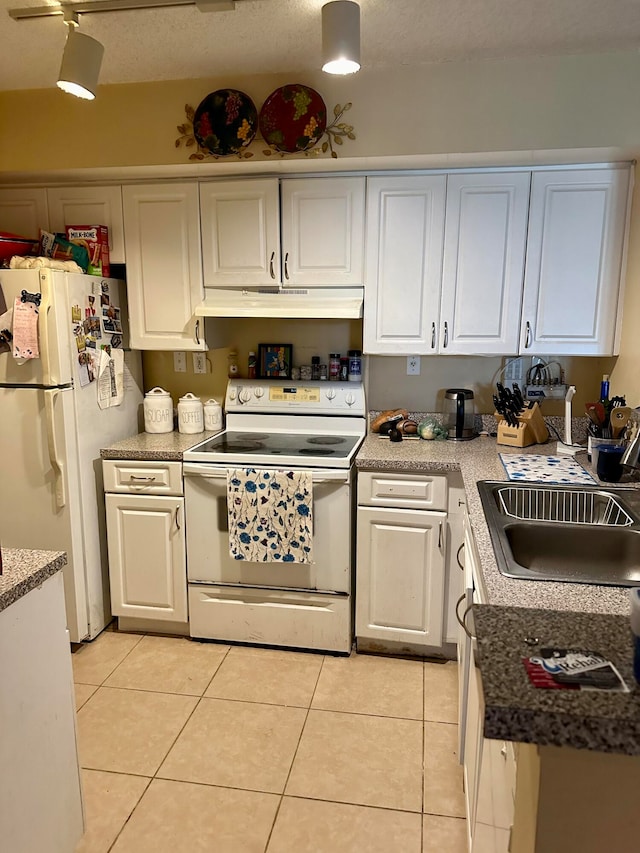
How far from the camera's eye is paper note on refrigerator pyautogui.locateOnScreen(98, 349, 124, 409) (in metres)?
2.87

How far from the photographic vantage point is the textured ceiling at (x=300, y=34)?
1.98 m

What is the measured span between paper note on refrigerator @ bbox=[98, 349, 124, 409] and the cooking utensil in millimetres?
2257

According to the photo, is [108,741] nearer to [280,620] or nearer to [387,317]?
[280,620]

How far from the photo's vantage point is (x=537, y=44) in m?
2.22

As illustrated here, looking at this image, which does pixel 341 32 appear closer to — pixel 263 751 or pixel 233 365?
pixel 233 365

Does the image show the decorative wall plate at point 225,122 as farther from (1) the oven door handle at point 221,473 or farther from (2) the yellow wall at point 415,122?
(1) the oven door handle at point 221,473

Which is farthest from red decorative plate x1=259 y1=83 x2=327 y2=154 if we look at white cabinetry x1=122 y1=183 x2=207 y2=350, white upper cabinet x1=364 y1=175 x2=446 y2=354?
white cabinetry x1=122 y1=183 x2=207 y2=350

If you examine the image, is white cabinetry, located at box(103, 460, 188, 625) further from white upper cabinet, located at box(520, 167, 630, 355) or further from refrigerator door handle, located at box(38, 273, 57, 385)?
white upper cabinet, located at box(520, 167, 630, 355)

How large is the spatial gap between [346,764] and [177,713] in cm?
71

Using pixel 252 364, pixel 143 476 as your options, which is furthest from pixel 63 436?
pixel 252 364

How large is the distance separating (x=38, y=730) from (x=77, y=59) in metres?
2.02

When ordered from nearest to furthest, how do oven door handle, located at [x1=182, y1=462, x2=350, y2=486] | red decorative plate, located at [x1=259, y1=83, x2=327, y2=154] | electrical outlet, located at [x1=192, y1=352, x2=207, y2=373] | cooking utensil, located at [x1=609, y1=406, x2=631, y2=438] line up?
1. cooking utensil, located at [x1=609, y1=406, x2=631, y2=438]
2. red decorative plate, located at [x1=259, y1=83, x2=327, y2=154]
3. oven door handle, located at [x1=182, y1=462, x2=350, y2=486]
4. electrical outlet, located at [x1=192, y1=352, x2=207, y2=373]

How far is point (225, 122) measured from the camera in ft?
8.29

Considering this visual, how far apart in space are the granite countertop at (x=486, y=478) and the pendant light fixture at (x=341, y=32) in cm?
145
